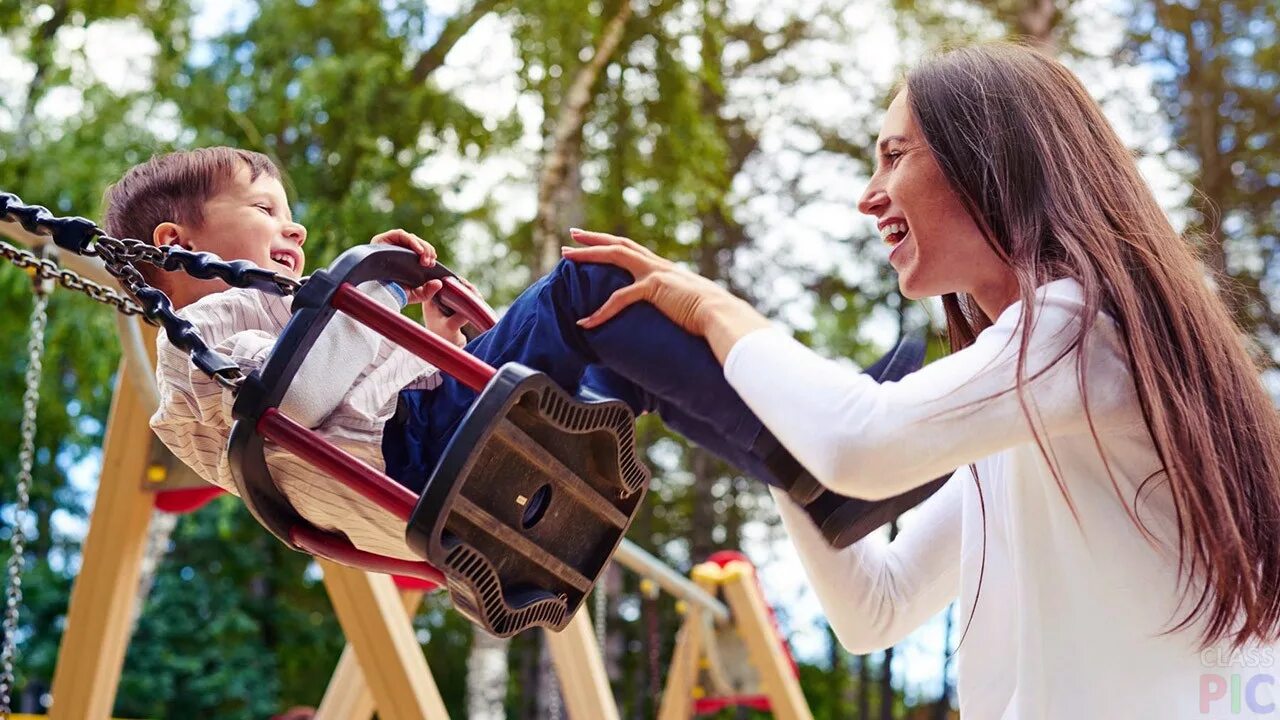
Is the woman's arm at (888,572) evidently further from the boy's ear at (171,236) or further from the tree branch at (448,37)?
the tree branch at (448,37)

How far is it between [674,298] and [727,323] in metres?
0.08

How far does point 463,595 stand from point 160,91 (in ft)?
25.4

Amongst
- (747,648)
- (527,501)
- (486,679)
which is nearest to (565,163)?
(486,679)

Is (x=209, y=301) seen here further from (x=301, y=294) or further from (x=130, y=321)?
(x=130, y=321)

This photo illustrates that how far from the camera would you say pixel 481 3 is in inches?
356

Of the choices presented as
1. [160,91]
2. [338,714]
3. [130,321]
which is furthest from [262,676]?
[130,321]

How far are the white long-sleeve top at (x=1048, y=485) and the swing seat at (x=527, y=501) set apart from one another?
0.67ft

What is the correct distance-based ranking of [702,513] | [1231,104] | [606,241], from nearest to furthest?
1. [606,241]
2. [1231,104]
3. [702,513]

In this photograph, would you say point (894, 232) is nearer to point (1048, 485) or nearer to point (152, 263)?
point (1048, 485)

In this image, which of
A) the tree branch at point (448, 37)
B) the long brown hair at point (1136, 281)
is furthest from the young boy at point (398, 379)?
the tree branch at point (448, 37)

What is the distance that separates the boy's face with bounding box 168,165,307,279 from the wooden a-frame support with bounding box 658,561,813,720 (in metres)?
3.71

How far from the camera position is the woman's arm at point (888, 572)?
159 centimetres

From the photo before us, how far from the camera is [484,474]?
51.9 inches

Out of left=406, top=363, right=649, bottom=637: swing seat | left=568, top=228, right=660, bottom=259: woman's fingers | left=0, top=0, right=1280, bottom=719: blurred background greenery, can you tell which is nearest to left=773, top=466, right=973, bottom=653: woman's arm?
left=406, top=363, right=649, bottom=637: swing seat
